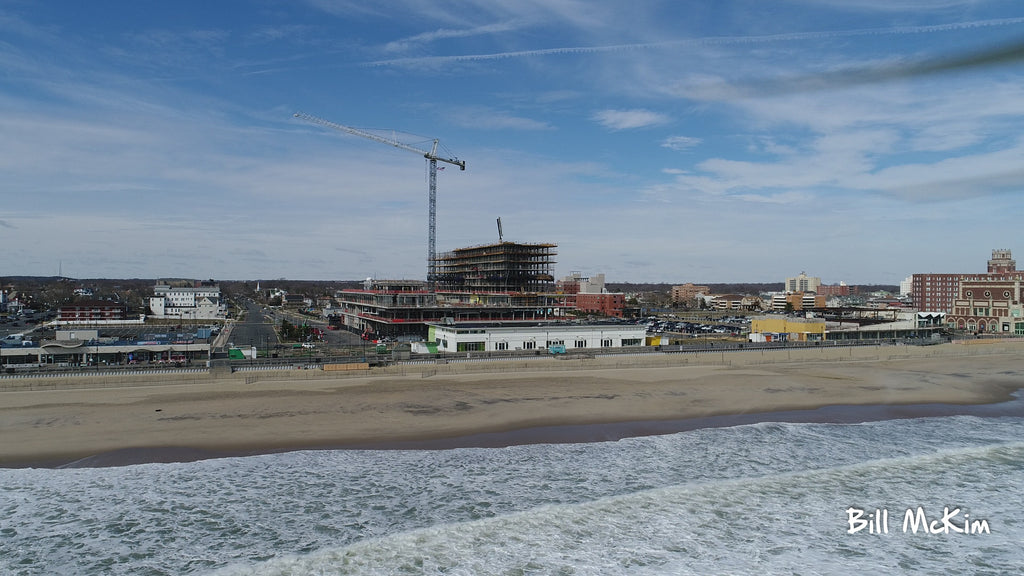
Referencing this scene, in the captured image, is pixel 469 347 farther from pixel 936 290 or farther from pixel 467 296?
pixel 936 290

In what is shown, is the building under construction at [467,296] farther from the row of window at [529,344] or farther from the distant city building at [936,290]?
the distant city building at [936,290]

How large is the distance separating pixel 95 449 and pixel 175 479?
553 cm

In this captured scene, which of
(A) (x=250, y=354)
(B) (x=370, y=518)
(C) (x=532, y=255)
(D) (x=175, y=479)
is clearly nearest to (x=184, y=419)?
(D) (x=175, y=479)

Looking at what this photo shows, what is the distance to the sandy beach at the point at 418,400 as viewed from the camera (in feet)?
77.3

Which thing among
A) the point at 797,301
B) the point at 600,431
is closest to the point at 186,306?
the point at 600,431

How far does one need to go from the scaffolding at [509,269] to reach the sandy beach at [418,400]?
40.9 metres

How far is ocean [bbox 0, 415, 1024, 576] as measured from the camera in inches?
547

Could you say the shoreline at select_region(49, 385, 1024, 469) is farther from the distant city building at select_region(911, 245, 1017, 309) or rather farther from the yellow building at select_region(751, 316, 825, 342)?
the distant city building at select_region(911, 245, 1017, 309)

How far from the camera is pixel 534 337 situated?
160 ft

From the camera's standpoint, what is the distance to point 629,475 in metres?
19.7

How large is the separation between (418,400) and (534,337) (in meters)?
19.5

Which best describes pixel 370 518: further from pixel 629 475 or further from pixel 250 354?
pixel 250 354
